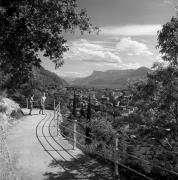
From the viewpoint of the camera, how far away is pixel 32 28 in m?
9.97

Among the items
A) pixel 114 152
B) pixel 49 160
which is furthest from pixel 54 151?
pixel 114 152

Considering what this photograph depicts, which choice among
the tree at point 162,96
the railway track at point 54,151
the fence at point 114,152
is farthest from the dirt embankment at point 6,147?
the tree at point 162,96

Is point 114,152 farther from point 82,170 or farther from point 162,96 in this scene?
point 162,96

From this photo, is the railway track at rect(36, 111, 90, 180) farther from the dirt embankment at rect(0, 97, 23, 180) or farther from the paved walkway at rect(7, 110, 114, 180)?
the dirt embankment at rect(0, 97, 23, 180)

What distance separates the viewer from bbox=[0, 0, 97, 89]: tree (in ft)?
31.7

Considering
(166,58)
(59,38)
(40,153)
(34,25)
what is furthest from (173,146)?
(34,25)

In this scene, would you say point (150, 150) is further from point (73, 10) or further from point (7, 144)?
point (73, 10)

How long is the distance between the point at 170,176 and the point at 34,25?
8.38m

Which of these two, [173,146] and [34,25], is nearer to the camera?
[34,25]

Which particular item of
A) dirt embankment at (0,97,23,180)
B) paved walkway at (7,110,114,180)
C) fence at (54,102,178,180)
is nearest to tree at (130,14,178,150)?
fence at (54,102,178,180)

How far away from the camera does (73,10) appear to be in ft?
34.7

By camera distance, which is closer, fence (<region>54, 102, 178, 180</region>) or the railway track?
fence (<region>54, 102, 178, 180</region>)

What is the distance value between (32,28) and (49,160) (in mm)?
4899

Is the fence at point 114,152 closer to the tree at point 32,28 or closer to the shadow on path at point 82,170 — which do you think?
the shadow on path at point 82,170
